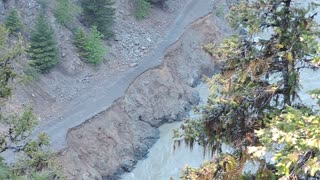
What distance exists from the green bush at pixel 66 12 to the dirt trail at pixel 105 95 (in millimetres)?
4672

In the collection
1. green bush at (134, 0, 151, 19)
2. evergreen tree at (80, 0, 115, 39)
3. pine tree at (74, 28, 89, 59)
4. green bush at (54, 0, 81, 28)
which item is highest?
green bush at (134, 0, 151, 19)

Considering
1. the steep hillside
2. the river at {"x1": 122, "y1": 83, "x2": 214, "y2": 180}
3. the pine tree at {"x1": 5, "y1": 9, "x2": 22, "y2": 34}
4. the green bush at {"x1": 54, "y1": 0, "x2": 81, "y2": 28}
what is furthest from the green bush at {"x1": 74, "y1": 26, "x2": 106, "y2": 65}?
the river at {"x1": 122, "y1": 83, "x2": 214, "y2": 180}

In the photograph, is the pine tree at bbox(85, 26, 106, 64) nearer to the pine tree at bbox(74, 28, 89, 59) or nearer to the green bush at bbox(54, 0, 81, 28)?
the pine tree at bbox(74, 28, 89, 59)

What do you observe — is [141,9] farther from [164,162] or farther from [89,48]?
[164,162]

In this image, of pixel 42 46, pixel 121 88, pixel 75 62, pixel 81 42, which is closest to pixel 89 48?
pixel 81 42

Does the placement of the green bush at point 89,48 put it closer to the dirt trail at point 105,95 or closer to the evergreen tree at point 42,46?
the dirt trail at point 105,95

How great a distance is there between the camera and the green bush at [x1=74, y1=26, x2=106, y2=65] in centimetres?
2638

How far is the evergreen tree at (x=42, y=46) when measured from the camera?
76.9ft

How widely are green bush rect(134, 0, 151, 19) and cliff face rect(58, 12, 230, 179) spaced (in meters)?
3.59

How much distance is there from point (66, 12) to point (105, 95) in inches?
245

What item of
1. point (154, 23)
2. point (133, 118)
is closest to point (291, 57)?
point (133, 118)

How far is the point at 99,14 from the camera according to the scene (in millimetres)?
27906

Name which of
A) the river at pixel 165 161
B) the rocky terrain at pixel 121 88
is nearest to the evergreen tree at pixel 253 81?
the river at pixel 165 161

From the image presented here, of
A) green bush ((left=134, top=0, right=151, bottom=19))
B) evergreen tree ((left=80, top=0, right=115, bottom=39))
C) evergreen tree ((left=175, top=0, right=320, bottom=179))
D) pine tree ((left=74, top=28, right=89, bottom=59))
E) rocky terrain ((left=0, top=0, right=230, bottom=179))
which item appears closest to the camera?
evergreen tree ((left=175, top=0, right=320, bottom=179))
